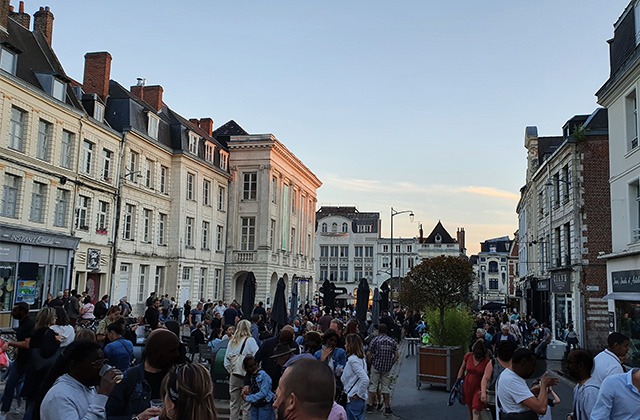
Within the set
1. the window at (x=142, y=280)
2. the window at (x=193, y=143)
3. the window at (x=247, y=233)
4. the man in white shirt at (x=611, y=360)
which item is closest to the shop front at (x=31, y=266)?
the window at (x=142, y=280)

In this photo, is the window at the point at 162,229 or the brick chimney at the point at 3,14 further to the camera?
the window at the point at 162,229

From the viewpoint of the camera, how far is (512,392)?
4.88 meters

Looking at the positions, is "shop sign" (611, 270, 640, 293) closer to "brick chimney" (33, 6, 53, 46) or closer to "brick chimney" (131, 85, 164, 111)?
"brick chimney" (33, 6, 53, 46)

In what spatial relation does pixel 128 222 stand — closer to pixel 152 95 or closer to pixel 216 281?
pixel 152 95

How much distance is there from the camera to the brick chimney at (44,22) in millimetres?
27469

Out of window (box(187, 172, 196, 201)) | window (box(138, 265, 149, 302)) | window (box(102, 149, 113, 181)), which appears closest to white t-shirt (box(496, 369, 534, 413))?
window (box(102, 149, 113, 181))

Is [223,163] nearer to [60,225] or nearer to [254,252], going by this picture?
[254,252]

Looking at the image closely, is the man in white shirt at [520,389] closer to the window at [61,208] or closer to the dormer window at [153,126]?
the window at [61,208]

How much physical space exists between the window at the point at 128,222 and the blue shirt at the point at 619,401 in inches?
1138

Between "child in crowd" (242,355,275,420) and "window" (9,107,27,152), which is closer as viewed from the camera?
"child in crowd" (242,355,275,420)

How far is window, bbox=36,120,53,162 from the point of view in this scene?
23594mm

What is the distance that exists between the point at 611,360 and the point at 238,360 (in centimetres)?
508

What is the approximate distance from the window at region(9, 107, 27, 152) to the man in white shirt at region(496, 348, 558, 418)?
22032 millimetres

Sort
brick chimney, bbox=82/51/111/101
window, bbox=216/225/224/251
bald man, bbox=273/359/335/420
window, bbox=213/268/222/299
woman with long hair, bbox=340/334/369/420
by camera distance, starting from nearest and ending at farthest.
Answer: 1. bald man, bbox=273/359/335/420
2. woman with long hair, bbox=340/334/369/420
3. brick chimney, bbox=82/51/111/101
4. window, bbox=213/268/222/299
5. window, bbox=216/225/224/251
